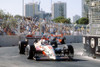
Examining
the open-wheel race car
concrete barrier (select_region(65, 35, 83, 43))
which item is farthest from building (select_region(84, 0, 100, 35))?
concrete barrier (select_region(65, 35, 83, 43))

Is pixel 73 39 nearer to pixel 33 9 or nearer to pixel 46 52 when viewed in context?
pixel 33 9

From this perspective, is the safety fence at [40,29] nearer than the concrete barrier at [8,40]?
No

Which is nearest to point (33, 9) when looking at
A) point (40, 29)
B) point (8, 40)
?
point (40, 29)

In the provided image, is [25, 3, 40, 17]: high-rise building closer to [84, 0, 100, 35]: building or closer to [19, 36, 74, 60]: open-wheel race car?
[84, 0, 100, 35]: building

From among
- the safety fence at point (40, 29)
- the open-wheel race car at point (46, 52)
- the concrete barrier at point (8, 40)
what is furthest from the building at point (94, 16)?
the concrete barrier at point (8, 40)

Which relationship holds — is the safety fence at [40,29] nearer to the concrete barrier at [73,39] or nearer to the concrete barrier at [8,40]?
the concrete barrier at [8,40]

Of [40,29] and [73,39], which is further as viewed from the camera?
[73,39]

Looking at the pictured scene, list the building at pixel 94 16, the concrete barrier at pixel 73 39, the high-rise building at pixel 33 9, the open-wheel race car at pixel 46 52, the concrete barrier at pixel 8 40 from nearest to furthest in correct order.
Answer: the open-wheel race car at pixel 46 52, the building at pixel 94 16, the concrete barrier at pixel 8 40, the concrete barrier at pixel 73 39, the high-rise building at pixel 33 9

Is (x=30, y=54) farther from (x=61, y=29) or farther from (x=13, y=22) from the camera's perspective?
(x=61, y=29)

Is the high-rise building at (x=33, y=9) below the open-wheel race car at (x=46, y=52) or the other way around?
the other way around

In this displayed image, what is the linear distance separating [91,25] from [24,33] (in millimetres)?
10879

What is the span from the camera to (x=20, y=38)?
24625mm

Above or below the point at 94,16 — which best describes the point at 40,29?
below

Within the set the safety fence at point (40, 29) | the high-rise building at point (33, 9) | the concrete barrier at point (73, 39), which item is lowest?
the concrete barrier at point (73, 39)
